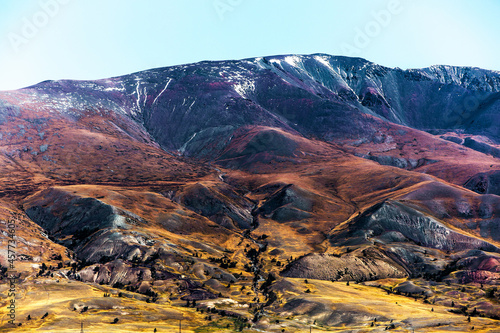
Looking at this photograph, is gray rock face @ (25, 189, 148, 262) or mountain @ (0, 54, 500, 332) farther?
gray rock face @ (25, 189, 148, 262)

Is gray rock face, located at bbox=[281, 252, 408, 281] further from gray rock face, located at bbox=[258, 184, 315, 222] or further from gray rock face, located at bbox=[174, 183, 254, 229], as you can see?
gray rock face, located at bbox=[174, 183, 254, 229]

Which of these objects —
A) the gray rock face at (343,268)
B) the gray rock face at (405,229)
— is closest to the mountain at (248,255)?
the gray rock face at (343,268)

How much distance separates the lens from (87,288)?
331 feet

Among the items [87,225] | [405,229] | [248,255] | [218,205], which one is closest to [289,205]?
[218,205]

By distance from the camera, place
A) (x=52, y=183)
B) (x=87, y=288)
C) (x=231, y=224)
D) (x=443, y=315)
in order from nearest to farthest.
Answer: (x=443, y=315), (x=87, y=288), (x=231, y=224), (x=52, y=183)

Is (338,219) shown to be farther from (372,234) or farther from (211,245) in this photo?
(211,245)

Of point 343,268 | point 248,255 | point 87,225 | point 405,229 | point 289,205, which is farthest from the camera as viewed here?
point 289,205

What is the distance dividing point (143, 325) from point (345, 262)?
69463mm

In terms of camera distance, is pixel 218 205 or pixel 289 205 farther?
pixel 289 205

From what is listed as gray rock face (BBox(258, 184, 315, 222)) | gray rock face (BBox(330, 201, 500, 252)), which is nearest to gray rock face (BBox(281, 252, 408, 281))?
gray rock face (BBox(330, 201, 500, 252))

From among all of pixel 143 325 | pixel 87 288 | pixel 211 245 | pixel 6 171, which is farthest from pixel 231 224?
pixel 6 171

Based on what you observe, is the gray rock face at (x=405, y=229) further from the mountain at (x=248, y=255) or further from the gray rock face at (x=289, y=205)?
the gray rock face at (x=289, y=205)

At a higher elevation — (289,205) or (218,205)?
(218,205)

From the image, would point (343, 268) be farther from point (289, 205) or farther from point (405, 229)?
point (289, 205)
